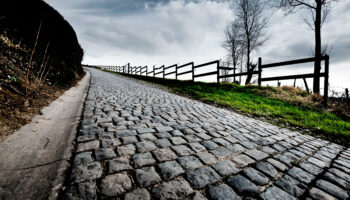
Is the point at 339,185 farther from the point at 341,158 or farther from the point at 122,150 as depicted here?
the point at 122,150

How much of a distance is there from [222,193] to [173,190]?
1.36 feet

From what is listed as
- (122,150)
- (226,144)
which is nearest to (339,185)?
(226,144)

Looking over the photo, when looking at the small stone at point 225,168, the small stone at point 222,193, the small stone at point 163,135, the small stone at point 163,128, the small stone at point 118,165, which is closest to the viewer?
the small stone at point 222,193

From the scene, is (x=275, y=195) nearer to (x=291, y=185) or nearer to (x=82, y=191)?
(x=291, y=185)

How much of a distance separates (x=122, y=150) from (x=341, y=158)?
3.05 metres

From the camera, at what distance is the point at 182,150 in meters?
1.90

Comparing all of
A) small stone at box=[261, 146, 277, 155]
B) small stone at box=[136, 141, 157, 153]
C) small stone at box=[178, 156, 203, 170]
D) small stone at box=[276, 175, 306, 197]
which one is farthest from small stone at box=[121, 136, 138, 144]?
small stone at box=[261, 146, 277, 155]

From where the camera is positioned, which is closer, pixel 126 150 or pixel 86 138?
pixel 126 150

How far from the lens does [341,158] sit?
2.14 m

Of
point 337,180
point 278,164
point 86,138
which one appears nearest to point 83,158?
point 86,138

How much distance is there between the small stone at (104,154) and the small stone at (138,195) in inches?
23.3

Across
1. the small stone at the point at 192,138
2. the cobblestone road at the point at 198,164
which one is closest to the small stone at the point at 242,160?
the cobblestone road at the point at 198,164

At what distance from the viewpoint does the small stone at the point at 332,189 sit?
1.37m

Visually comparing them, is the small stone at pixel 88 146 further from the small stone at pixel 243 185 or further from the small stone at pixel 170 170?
the small stone at pixel 243 185
